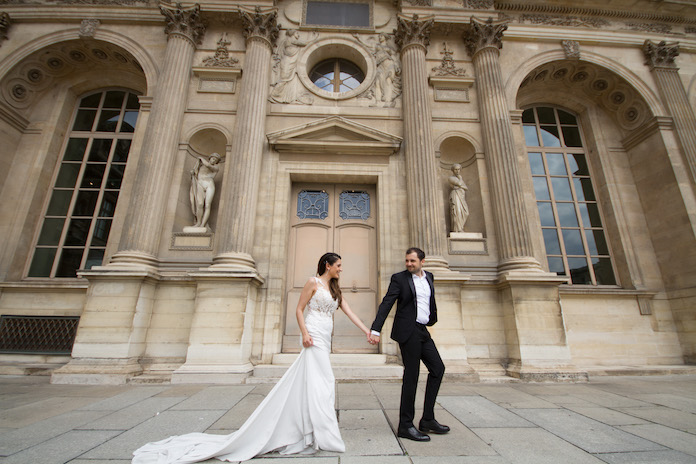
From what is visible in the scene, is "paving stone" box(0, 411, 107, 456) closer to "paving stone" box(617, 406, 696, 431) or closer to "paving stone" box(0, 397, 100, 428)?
"paving stone" box(0, 397, 100, 428)

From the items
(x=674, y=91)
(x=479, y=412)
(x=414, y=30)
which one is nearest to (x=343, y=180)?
(x=414, y=30)

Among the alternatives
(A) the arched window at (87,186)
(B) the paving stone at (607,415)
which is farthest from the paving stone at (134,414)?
(A) the arched window at (87,186)

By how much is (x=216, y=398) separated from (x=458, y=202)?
6183mm

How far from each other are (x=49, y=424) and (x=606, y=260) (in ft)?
36.9

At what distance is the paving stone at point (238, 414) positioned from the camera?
10.3 ft

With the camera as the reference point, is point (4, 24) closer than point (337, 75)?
Yes

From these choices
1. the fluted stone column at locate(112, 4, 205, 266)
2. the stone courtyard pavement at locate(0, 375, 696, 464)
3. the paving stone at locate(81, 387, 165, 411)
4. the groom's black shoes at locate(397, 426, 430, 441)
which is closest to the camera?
the stone courtyard pavement at locate(0, 375, 696, 464)

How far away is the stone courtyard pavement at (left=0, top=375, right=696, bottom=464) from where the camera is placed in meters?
2.47

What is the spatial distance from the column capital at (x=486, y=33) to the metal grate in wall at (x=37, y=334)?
11.6 meters

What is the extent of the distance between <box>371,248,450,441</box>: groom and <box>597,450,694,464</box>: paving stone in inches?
46.8

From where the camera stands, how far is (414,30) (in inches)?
332

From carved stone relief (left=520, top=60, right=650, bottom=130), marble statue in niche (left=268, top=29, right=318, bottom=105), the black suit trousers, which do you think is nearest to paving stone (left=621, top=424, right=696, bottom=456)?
the black suit trousers

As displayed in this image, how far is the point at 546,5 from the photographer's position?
9609 mm

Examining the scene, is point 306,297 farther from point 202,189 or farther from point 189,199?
point 189,199
